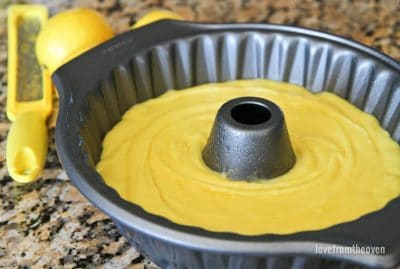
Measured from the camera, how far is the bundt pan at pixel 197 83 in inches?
25.4

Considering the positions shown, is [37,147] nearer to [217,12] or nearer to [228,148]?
[228,148]

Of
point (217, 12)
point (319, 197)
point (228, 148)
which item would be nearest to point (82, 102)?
point (228, 148)

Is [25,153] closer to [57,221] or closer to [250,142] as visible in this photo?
[57,221]

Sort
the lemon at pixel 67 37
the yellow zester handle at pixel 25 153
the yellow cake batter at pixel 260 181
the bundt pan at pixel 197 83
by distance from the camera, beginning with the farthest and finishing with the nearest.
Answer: the lemon at pixel 67 37 → the yellow zester handle at pixel 25 153 → the yellow cake batter at pixel 260 181 → the bundt pan at pixel 197 83

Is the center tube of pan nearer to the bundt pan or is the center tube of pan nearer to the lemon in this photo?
the bundt pan

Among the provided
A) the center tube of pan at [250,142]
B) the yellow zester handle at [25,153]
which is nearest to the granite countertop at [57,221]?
the yellow zester handle at [25,153]

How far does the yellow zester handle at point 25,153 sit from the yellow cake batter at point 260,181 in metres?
0.10

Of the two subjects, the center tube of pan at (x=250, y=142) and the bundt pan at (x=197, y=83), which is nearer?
the bundt pan at (x=197, y=83)

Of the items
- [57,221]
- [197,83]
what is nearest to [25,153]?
[57,221]

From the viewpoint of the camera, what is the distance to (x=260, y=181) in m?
0.81

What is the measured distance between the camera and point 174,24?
1.00 metres

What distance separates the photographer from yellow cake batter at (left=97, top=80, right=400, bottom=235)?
2.51ft

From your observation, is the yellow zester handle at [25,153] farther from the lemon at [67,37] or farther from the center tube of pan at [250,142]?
the center tube of pan at [250,142]

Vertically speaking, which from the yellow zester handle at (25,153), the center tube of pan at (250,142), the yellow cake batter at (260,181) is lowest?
the yellow zester handle at (25,153)
